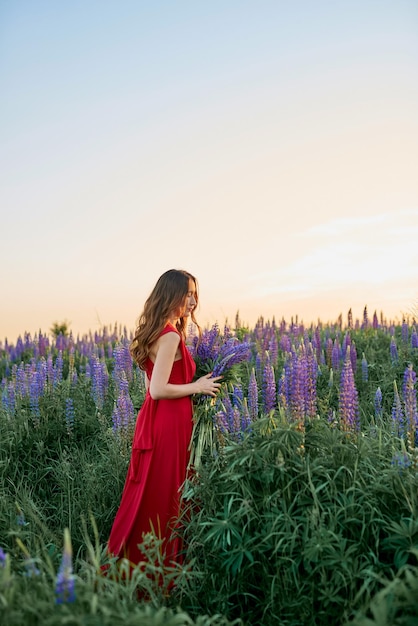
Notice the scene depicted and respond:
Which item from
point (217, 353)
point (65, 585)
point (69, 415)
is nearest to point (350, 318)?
point (69, 415)

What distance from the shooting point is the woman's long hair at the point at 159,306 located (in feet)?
18.1

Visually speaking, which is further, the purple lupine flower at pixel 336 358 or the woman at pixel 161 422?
the purple lupine flower at pixel 336 358

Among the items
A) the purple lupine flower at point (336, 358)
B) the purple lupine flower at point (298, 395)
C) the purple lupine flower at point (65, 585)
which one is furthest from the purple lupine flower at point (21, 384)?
the purple lupine flower at point (65, 585)

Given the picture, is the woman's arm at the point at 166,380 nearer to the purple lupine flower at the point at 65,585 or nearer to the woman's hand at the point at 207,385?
the woman's hand at the point at 207,385

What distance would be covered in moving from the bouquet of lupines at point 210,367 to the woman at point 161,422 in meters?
0.08

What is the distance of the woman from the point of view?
17.7ft

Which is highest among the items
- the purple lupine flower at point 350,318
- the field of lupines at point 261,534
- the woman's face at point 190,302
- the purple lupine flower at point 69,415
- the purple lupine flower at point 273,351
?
the purple lupine flower at point 350,318

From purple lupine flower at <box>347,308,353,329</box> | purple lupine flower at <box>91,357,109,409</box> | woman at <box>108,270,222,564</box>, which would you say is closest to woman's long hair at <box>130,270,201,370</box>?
woman at <box>108,270,222,564</box>

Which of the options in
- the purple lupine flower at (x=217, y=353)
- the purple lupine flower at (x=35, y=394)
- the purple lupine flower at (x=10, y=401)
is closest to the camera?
the purple lupine flower at (x=217, y=353)

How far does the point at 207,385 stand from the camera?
17.9ft

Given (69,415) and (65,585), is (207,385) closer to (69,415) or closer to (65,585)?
(65,585)

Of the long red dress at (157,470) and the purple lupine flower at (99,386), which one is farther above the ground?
the purple lupine flower at (99,386)

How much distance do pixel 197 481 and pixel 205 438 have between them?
47cm

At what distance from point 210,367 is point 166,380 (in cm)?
56
